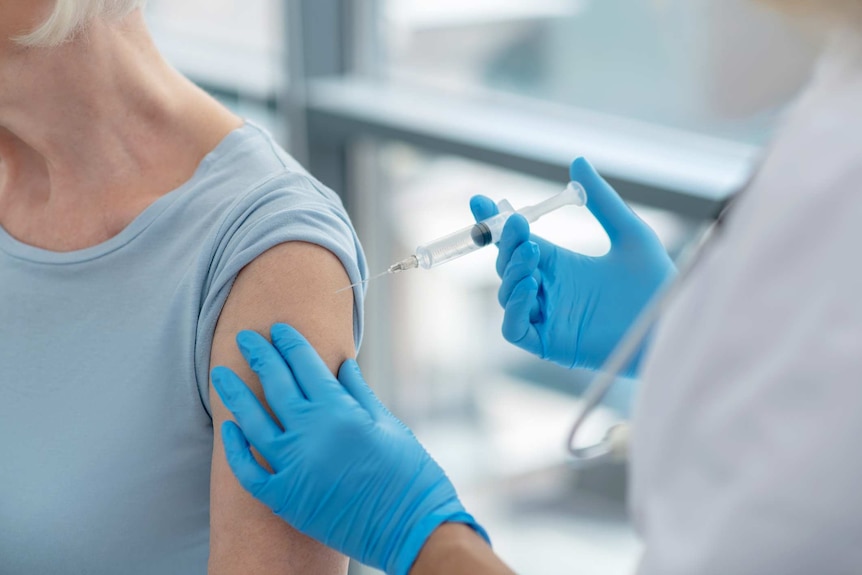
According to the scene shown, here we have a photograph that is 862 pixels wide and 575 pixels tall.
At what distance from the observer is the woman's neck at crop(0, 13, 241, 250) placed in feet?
3.61

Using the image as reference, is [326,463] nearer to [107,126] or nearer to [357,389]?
[357,389]

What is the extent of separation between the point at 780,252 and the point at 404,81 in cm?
220

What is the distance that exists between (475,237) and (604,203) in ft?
0.60

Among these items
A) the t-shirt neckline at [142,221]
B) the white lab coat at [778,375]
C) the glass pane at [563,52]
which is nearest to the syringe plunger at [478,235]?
the t-shirt neckline at [142,221]

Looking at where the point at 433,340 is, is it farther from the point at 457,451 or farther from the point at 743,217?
the point at 743,217

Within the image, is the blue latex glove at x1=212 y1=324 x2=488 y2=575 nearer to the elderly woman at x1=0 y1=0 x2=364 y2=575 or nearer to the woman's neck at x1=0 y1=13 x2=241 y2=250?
the elderly woman at x1=0 y1=0 x2=364 y2=575

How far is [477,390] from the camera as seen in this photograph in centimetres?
290

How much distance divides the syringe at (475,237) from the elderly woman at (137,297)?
81 millimetres

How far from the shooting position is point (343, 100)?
267cm

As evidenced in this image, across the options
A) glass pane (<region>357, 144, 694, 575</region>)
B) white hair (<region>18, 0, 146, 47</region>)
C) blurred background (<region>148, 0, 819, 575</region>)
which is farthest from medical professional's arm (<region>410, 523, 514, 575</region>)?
glass pane (<region>357, 144, 694, 575</region>)

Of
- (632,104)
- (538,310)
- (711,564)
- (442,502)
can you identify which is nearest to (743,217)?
(711,564)

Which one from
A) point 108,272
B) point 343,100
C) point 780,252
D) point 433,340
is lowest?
point 433,340

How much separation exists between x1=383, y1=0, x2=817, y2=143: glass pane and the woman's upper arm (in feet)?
2.42

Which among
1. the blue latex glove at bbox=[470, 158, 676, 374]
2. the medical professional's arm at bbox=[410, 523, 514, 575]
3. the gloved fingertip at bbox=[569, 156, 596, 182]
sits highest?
the gloved fingertip at bbox=[569, 156, 596, 182]
